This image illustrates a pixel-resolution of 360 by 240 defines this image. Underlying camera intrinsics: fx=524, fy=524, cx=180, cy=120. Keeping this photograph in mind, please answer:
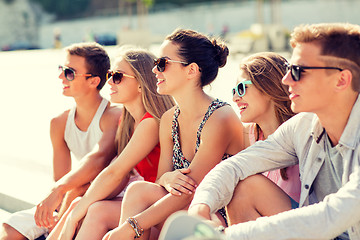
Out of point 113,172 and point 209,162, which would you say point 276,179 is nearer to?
point 209,162

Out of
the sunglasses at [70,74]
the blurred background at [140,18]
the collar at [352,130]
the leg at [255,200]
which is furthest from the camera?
the blurred background at [140,18]

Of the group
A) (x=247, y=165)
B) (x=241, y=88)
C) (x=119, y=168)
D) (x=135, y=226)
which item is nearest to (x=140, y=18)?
(x=119, y=168)

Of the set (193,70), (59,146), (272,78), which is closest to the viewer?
(272,78)

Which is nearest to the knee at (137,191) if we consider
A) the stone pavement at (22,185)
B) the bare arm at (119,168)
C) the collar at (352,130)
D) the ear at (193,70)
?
the bare arm at (119,168)

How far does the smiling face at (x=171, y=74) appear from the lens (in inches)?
131

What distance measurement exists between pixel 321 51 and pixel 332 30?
104 millimetres

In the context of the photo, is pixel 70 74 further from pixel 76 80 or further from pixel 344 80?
pixel 344 80

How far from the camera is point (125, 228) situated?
288 cm

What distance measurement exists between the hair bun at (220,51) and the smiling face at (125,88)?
2.36 feet

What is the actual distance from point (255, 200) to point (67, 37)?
58.8m

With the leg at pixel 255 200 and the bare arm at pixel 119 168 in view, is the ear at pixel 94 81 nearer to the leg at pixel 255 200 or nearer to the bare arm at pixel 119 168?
the bare arm at pixel 119 168

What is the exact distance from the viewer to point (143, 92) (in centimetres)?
381

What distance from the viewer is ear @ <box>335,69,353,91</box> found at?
233 cm

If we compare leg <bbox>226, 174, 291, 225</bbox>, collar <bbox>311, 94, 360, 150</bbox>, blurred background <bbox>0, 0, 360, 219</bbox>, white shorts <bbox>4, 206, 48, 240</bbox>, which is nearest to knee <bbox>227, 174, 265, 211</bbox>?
leg <bbox>226, 174, 291, 225</bbox>
